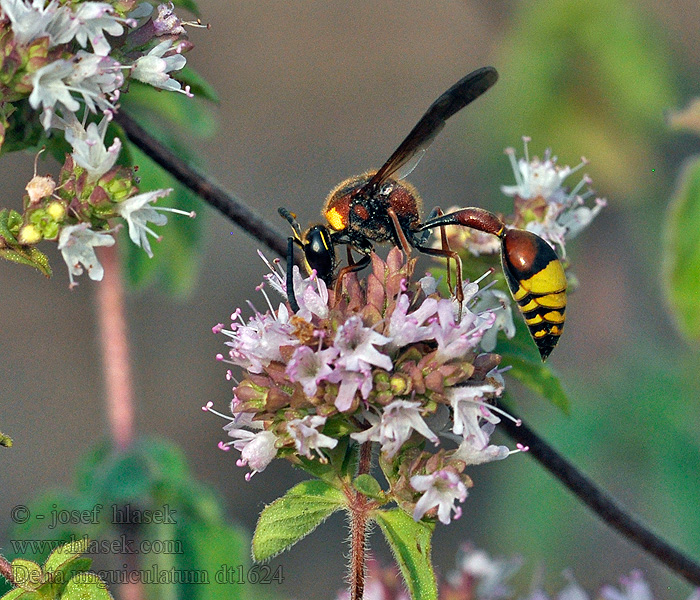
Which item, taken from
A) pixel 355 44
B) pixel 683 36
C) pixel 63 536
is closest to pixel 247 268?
pixel 355 44

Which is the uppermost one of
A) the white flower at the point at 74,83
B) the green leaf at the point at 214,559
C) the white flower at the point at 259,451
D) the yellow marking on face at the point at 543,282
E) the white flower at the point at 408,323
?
the white flower at the point at 74,83

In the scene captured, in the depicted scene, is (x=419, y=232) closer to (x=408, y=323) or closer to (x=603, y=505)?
(x=408, y=323)

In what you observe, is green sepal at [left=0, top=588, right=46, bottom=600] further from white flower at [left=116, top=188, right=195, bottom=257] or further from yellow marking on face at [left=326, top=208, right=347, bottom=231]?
yellow marking on face at [left=326, top=208, right=347, bottom=231]

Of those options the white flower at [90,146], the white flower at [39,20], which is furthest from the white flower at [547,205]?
the white flower at [39,20]

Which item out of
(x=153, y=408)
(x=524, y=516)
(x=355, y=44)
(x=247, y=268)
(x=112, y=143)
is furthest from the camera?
(x=355, y=44)

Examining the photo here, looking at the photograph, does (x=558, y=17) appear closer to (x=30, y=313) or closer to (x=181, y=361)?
(x=181, y=361)

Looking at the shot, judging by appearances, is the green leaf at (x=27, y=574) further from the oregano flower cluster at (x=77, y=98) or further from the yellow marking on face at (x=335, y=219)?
the yellow marking on face at (x=335, y=219)
